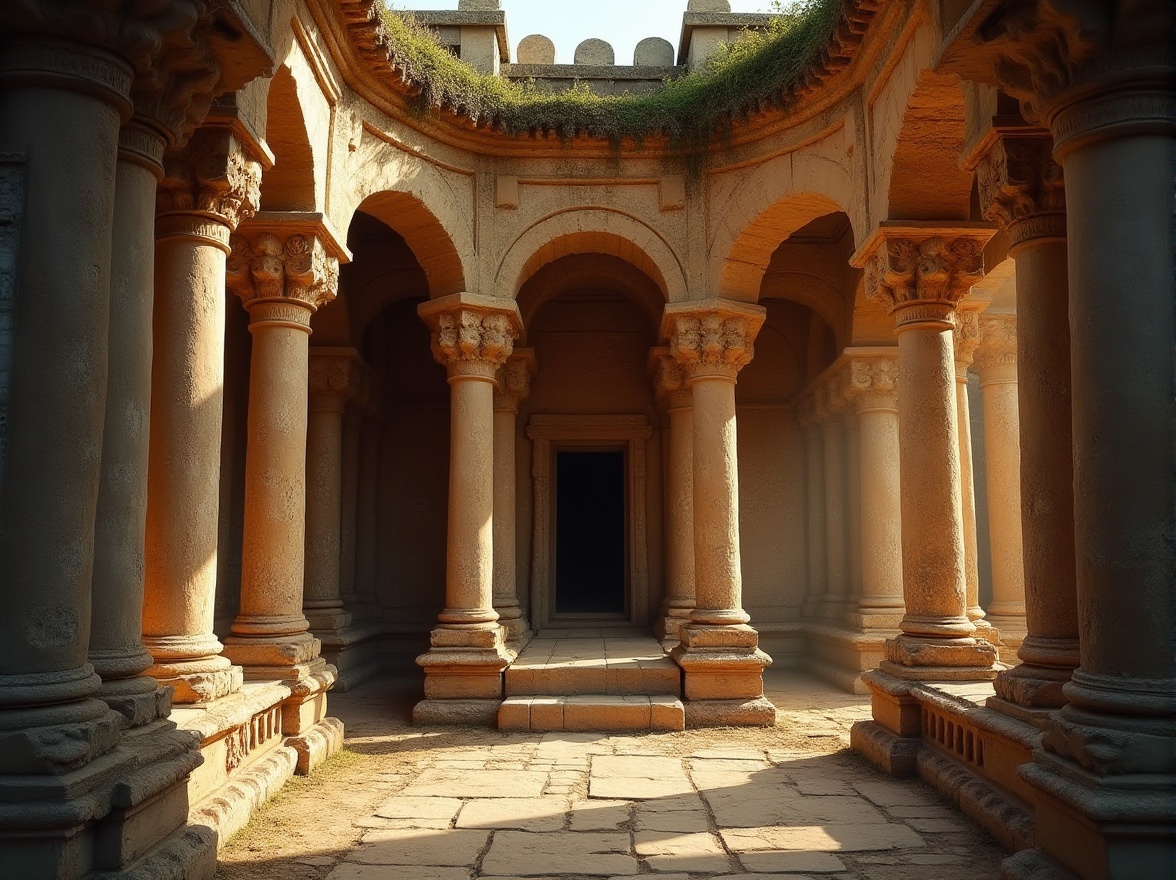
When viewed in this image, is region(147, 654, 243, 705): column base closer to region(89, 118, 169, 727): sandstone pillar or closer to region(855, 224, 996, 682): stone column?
region(89, 118, 169, 727): sandstone pillar

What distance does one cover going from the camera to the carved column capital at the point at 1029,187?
5.11 metres

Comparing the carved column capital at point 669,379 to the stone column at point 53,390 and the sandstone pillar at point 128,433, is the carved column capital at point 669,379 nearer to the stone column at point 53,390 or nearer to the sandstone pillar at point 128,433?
the sandstone pillar at point 128,433

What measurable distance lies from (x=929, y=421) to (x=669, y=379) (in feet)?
14.6

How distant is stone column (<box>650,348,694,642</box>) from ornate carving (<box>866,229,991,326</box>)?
12.8 ft

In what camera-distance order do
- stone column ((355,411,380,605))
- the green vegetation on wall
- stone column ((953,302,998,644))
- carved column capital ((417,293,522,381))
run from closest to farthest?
the green vegetation on wall, carved column capital ((417,293,522,381)), stone column ((953,302,998,644)), stone column ((355,411,380,605))

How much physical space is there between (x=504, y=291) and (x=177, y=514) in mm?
4756

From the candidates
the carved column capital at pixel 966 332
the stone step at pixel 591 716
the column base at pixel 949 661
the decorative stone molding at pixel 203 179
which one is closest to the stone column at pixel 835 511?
the carved column capital at pixel 966 332

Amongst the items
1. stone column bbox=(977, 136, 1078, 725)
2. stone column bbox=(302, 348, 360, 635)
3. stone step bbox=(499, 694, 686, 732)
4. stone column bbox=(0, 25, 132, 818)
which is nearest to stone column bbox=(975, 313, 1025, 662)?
stone step bbox=(499, 694, 686, 732)

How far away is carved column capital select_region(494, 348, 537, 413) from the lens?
1134 cm

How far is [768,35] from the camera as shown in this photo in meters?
9.17

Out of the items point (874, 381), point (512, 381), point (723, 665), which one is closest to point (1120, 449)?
point (723, 665)

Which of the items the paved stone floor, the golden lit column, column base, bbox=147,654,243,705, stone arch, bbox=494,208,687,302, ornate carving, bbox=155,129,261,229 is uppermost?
stone arch, bbox=494,208,687,302

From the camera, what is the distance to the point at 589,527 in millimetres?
18516

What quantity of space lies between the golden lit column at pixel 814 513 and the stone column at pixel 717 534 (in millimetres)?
4261
